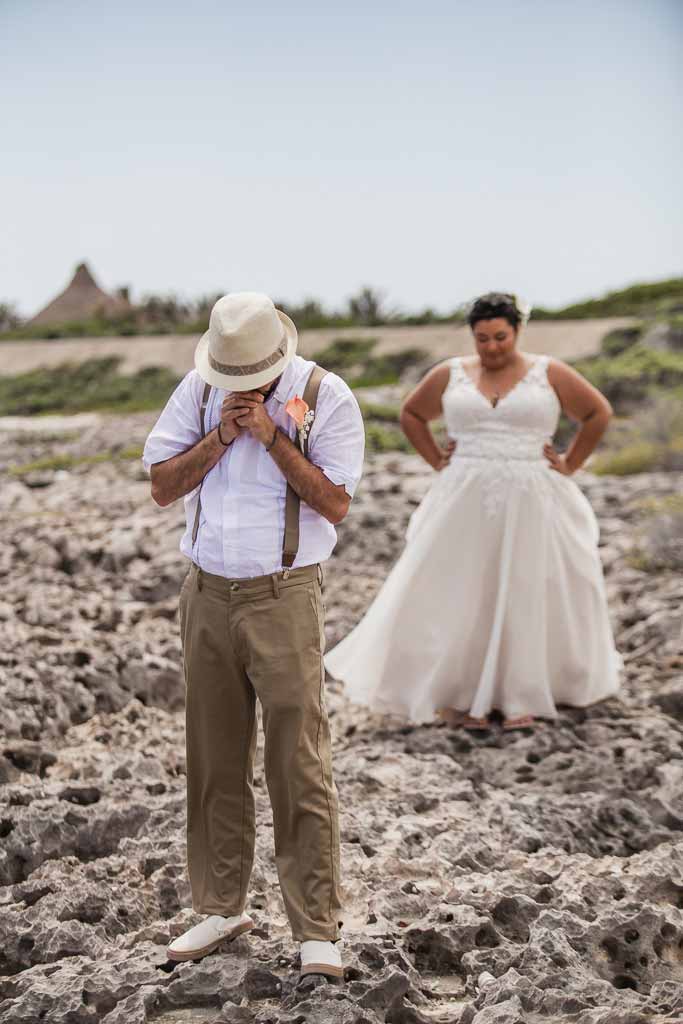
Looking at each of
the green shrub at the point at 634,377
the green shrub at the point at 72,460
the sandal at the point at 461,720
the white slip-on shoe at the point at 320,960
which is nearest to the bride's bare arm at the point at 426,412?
the sandal at the point at 461,720

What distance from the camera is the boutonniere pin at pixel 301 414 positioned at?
279 centimetres

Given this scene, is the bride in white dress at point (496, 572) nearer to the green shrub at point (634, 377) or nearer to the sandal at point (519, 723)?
the sandal at point (519, 723)

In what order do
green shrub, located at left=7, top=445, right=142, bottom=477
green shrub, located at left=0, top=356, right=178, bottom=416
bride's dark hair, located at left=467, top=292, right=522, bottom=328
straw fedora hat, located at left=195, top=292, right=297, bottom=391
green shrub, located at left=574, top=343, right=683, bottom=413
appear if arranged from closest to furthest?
straw fedora hat, located at left=195, top=292, right=297, bottom=391 < bride's dark hair, located at left=467, top=292, right=522, bottom=328 < green shrub, located at left=7, top=445, right=142, bottom=477 < green shrub, located at left=574, top=343, right=683, bottom=413 < green shrub, located at left=0, top=356, right=178, bottom=416

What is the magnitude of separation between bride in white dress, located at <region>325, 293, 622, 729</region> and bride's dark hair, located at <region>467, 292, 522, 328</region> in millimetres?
83

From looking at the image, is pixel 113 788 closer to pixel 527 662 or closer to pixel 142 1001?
pixel 142 1001

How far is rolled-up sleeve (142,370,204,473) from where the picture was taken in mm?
2928

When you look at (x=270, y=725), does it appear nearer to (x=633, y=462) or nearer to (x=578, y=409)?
(x=578, y=409)

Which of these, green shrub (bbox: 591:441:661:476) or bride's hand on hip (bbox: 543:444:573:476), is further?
green shrub (bbox: 591:441:661:476)

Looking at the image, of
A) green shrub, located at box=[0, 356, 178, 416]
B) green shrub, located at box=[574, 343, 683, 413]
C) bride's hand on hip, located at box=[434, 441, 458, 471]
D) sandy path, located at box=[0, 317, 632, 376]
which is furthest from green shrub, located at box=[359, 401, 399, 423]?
bride's hand on hip, located at box=[434, 441, 458, 471]

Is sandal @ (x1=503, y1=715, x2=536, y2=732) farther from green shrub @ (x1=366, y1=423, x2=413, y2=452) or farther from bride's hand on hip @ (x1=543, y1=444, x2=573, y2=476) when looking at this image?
green shrub @ (x1=366, y1=423, x2=413, y2=452)

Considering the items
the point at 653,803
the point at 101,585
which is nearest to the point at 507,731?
the point at 653,803

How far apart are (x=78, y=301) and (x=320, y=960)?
47741 millimetres

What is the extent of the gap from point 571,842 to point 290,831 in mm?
1584

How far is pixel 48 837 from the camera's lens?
3.91m
